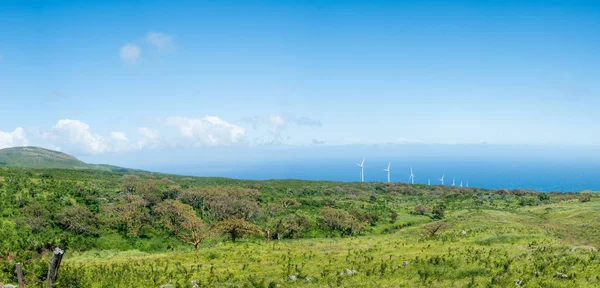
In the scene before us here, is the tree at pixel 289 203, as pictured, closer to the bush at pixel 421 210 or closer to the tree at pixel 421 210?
the bush at pixel 421 210

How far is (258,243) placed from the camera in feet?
144

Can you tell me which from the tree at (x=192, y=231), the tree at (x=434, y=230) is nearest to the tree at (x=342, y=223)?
the tree at (x=434, y=230)

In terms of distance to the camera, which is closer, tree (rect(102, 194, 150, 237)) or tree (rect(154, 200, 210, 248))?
tree (rect(154, 200, 210, 248))

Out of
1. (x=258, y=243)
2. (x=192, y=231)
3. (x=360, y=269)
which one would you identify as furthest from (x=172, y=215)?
(x=360, y=269)

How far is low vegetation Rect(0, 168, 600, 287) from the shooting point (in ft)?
84.9

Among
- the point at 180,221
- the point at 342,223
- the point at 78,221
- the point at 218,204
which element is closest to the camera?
the point at 78,221

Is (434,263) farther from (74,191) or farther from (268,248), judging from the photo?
(74,191)

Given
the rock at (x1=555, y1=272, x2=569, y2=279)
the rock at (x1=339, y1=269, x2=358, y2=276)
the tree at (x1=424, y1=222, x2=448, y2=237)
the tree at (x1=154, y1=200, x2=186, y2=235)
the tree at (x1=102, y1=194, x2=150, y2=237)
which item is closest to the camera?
the rock at (x1=555, y1=272, x2=569, y2=279)

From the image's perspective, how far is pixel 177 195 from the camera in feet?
280

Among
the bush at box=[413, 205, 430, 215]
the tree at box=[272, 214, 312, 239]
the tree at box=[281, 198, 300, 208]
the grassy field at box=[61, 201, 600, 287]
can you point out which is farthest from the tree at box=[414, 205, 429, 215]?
the grassy field at box=[61, 201, 600, 287]

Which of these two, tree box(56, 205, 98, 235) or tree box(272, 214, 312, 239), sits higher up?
tree box(56, 205, 98, 235)

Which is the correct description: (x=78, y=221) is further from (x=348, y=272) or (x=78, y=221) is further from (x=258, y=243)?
(x=348, y=272)

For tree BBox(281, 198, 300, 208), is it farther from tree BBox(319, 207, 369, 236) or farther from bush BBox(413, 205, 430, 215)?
bush BBox(413, 205, 430, 215)

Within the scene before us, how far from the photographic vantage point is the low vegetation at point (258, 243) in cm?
2588
